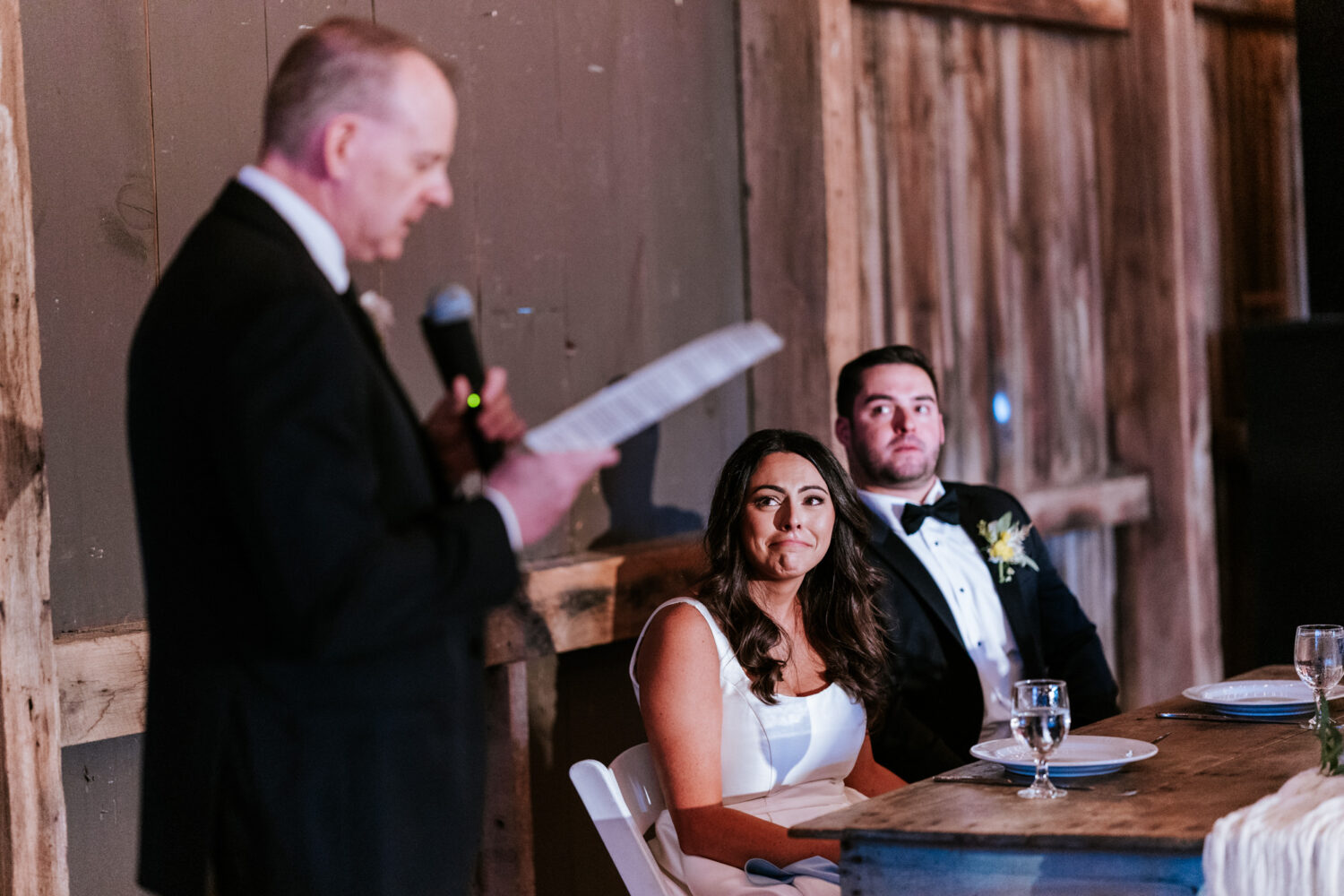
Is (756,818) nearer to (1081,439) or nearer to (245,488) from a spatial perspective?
(245,488)

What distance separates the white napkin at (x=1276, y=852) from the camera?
174 cm

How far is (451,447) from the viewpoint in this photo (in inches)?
64.4

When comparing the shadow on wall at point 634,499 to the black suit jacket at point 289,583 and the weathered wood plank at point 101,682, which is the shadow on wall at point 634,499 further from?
the black suit jacket at point 289,583

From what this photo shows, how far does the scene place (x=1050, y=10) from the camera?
4348 millimetres

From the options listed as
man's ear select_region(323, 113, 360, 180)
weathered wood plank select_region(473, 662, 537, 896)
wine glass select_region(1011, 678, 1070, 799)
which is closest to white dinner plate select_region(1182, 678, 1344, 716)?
wine glass select_region(1011, 678, 1070, 799)

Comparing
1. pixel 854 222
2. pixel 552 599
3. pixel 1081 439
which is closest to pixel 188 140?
pixel 552 599

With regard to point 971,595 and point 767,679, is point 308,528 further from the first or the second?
point 971,595

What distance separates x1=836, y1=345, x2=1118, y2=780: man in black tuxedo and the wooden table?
0.98 m

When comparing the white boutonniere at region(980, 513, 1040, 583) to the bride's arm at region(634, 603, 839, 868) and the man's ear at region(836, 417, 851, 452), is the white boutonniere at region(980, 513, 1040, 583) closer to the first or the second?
the man's ear at region(836, 417, 851, 452)

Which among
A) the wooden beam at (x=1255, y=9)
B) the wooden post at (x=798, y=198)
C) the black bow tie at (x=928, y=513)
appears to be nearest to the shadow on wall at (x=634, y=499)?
the wooden post at (x=798, y=198)

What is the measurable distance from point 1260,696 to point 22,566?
214cm

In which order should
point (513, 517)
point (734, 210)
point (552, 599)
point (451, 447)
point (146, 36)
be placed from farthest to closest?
point (734, 210)
point (552, 599)
point (146, 36)
point (451, 447)
point (513, 517)

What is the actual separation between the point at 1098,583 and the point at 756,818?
8.28 ft

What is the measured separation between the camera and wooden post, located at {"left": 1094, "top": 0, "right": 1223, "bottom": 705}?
4578mm
